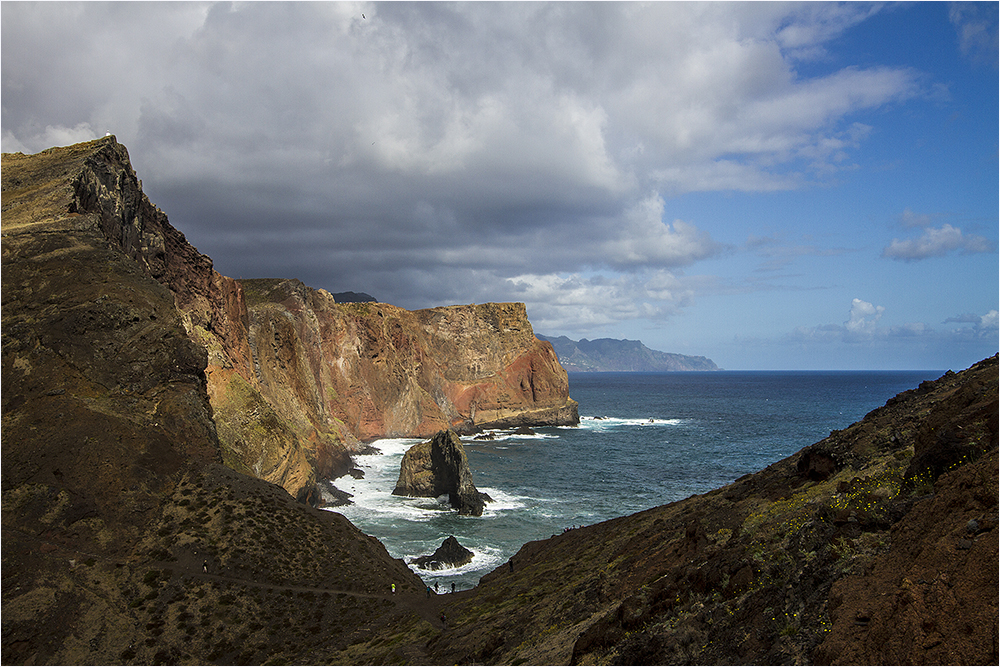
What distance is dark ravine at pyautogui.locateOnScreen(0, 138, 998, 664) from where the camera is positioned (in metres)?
12.4

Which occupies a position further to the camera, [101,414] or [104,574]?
[101,414]

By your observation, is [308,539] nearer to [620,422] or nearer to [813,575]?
[813,575]

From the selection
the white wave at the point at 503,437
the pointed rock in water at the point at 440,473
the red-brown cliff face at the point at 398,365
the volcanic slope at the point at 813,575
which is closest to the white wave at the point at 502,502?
the pointed rock in water at the point at 440,473

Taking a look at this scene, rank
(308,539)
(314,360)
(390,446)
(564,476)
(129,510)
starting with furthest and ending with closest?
(390,446), (314,360), (564,476), (308,539), (129,510)

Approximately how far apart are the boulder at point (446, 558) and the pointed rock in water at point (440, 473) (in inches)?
562

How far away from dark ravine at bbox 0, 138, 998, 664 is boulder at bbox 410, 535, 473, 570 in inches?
359

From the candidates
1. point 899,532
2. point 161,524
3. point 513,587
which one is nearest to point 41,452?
point 161,524

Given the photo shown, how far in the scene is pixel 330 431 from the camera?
81.2 meters

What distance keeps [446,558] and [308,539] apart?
51.1 ft

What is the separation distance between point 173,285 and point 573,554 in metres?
46.6

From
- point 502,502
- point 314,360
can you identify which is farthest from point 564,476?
point 314,360

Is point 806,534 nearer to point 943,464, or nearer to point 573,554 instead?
point 943,464

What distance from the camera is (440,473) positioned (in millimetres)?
66188

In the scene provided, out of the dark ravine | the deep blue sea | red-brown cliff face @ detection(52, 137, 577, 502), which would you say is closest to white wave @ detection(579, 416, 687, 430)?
the deep blue sea
